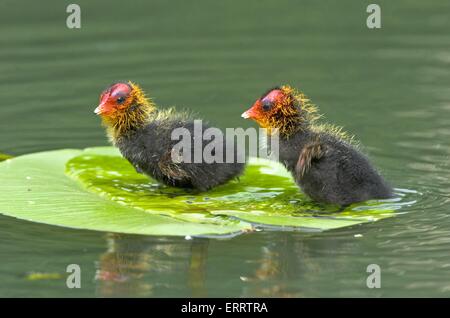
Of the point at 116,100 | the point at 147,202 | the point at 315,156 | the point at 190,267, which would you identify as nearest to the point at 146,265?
the point at 190,267

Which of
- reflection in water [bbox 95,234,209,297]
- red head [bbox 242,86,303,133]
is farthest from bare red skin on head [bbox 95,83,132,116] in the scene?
reflection in water [bbox 95,234,209,297]

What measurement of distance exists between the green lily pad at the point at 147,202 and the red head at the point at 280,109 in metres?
0.73

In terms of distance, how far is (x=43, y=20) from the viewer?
17.1m

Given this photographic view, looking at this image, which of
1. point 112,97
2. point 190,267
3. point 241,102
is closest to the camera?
point 190,267

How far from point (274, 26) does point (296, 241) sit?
8730mm

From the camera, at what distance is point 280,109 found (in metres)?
9.62

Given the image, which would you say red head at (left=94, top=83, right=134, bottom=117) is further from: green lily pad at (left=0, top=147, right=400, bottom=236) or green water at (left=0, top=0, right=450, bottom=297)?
green water at (left=0, top=0, right=450, bottom=297)

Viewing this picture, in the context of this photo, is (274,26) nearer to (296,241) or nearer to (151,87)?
(151,87)

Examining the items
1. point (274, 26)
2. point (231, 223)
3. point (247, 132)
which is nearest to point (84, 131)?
point (247, 132)

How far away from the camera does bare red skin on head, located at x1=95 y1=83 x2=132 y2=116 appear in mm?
10039

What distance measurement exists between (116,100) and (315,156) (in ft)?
6.69

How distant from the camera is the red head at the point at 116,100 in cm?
1005

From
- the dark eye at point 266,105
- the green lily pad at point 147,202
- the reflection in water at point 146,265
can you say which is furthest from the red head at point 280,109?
the reflection in water at point 146,265

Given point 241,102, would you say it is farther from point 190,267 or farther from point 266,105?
point 190,267
